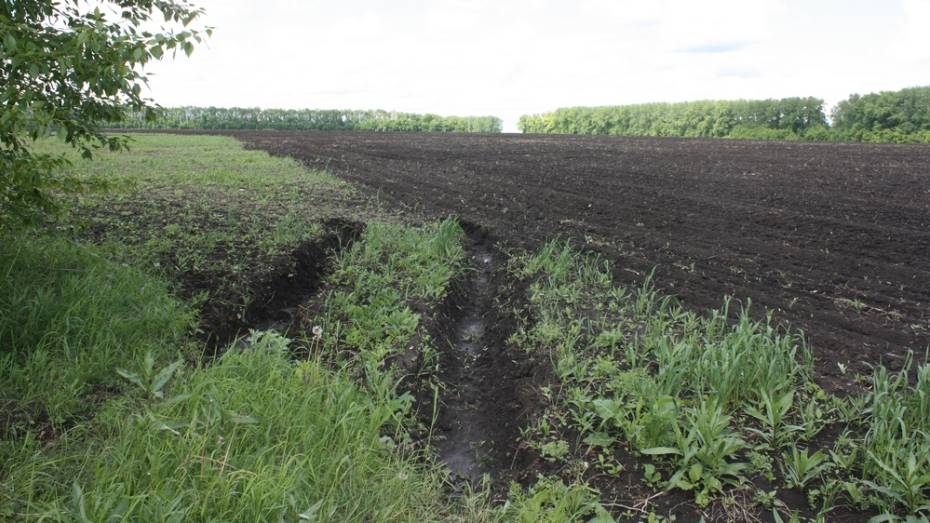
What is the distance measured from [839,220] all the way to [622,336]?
6251 mm

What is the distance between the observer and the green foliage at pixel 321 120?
55.1 metres

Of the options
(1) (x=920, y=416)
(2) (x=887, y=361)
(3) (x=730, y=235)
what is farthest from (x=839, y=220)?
(1) (x=920, y=416)

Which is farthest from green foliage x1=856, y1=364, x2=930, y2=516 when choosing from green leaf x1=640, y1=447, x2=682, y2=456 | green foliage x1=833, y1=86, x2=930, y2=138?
green foliage x1=833, y1=86, x2=930, y2=138

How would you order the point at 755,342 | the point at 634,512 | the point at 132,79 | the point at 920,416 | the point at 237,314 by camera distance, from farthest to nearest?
the point at 237,314 → the point at 755,342 → the point at 132,79 → the point at 920,416 → the point at 634,512

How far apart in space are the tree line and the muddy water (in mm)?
34526

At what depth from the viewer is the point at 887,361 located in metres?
4.38

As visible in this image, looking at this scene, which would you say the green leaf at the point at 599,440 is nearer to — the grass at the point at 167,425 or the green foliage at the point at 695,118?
the grass at the point at 167,425

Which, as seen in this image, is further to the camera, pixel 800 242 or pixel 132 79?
pixel 800 242

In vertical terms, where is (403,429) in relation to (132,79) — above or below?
below

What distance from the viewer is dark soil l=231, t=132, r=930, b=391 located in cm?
541

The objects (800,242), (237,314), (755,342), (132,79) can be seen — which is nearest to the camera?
(132,79)

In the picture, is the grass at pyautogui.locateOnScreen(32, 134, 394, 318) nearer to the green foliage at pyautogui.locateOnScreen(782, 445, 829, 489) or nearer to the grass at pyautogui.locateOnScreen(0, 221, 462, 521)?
the grass at pyautogui.locateOnScreen(0, 221, 462, 521)

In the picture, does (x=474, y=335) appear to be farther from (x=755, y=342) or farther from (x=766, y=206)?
(x=766, y=206)

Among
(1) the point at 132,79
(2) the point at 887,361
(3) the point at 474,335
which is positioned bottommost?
(3) the point at 474,335
